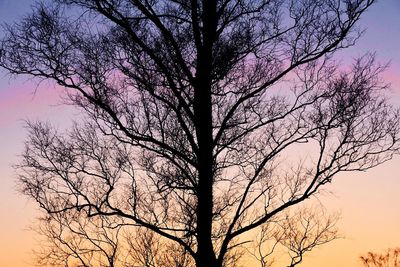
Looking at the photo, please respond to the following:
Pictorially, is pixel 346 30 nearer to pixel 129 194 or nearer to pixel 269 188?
pixel 269 188

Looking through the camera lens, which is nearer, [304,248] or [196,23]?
[196,23]

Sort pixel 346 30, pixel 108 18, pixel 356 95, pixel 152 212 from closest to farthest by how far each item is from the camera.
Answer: pixel 108 18 < pixel 346 30 < pixel 356 95 < pixel 152 212

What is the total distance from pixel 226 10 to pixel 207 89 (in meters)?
1.69

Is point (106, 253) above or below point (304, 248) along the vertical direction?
above

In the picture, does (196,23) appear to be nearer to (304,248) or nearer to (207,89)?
(207,89)

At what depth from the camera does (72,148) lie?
40.2ft

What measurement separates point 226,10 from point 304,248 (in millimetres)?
6009

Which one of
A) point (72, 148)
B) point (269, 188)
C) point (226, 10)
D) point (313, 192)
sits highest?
point (226, 10)

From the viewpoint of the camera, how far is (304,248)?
1345 centimetres

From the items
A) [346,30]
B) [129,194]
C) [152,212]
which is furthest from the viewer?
[152,212]

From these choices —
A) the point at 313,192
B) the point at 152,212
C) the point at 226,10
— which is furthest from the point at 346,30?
the point at 152,212

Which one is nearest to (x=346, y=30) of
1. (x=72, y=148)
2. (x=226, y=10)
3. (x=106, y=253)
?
(x=226, y=10)

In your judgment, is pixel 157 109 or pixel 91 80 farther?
pixel 157 109

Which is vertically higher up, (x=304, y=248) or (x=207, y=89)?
(x=207, y=89)
